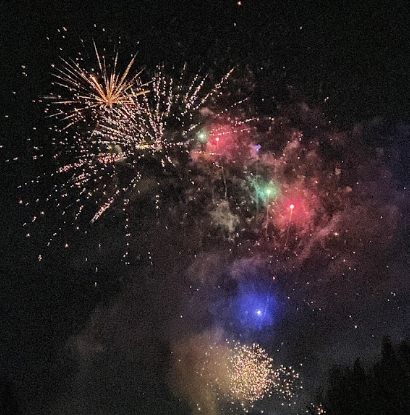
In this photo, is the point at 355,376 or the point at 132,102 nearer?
the point at 132,102

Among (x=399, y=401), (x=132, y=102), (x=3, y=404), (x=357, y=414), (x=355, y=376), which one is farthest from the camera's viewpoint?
(x=3, y=404)

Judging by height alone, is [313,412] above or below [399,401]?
above

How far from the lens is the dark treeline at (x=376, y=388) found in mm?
16844

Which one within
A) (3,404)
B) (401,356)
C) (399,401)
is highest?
(3,404)

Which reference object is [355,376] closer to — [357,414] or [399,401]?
[357,414]

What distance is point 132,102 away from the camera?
45.3ft

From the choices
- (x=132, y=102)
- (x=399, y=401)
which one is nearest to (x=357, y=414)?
(x=399, y=401)

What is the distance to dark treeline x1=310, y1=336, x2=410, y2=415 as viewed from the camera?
16.8 meters

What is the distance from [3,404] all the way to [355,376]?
14.9 m

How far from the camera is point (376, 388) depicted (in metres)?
18.1

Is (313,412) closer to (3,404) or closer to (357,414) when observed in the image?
(357,414)

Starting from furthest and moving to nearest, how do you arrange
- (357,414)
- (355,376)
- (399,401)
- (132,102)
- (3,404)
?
(3,404), (355,376), (357,414), (399,401), (132,102)

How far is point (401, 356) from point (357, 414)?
8.74 ft

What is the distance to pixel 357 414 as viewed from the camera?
18.0 m
